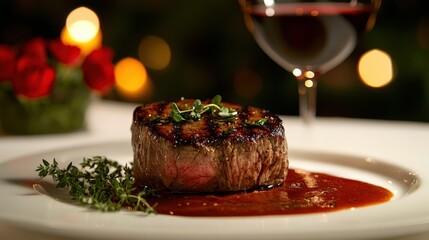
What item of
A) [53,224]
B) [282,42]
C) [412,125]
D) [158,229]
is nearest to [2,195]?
[53,224]

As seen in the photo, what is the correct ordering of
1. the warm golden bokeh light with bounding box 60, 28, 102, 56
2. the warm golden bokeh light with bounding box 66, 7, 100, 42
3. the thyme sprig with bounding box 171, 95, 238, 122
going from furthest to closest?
the warm golden bokeh light with bounding box 66, 7, 100, 42
the warm golden bokeh light with bounding box 60, 28, 102, 56
the thyme sprig with bounding box 171, 95, 238, 122

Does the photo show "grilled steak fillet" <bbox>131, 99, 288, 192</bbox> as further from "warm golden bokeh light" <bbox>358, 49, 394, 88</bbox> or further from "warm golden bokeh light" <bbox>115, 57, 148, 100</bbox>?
"warm golden bokeh light" <bbox>115, 57, 148, 100</bbox>

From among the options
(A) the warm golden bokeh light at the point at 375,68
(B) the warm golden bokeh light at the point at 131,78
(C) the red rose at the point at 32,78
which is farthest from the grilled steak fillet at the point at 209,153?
(B) the warm golden bokeh light at the point at 131,78

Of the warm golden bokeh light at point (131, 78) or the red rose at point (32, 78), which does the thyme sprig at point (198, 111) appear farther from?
the warm golden bokeh light at point (131, 78)

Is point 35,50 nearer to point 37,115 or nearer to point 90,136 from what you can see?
point 37,115

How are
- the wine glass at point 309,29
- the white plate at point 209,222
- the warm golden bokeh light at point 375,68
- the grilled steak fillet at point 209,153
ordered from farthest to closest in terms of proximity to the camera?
the warm golden bokeh light at point 375,68, the wine glass at point 309,29, the grilled steak fillet at point 209,153, the white plate at point 209,222

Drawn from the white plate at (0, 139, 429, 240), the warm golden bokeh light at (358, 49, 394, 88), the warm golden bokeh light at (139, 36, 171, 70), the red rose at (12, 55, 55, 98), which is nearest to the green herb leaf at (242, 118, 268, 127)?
the white plate at (0, 139, 429, 240)
